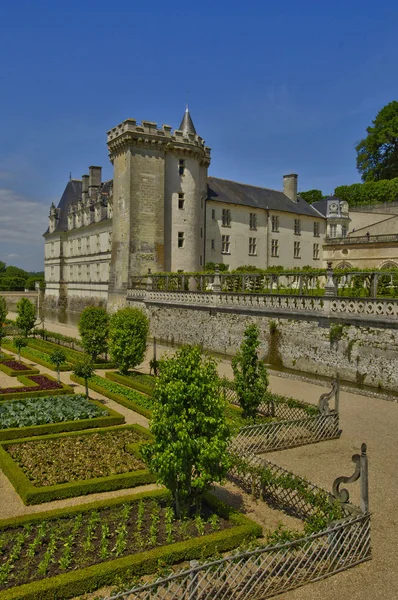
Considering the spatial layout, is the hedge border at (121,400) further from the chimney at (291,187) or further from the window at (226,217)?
the chimney at (291,187)

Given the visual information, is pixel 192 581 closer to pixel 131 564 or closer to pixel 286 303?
pixel 131 564

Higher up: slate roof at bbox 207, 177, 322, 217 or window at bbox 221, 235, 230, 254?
slate roof at bbox 207, 177, 322, 217

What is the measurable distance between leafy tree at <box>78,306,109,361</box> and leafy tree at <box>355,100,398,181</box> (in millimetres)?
44780

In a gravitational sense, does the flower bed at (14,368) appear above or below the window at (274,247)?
below

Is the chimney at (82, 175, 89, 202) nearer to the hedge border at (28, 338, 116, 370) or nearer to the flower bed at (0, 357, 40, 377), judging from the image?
the hedge border at (28, 338, 116, 370)

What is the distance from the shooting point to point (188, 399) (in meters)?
7.15

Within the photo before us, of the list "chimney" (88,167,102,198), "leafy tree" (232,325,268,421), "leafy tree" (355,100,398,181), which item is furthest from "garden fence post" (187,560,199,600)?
"leafy tree" (355,100,398,181)

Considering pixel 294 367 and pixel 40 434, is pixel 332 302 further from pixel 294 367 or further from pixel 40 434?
pixel 40 434

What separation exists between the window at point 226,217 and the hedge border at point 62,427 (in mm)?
27659

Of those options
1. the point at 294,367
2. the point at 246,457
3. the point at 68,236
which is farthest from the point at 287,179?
the point at 246,457

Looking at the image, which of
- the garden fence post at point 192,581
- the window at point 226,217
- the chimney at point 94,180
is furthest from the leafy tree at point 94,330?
the chimney at point 94,180

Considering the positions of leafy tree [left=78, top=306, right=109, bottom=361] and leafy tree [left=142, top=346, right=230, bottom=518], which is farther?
leafy tree [left=78, top=306, right=109, bottom=361]

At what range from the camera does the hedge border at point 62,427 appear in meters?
11.7

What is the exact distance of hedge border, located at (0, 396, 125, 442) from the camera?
11672mm
